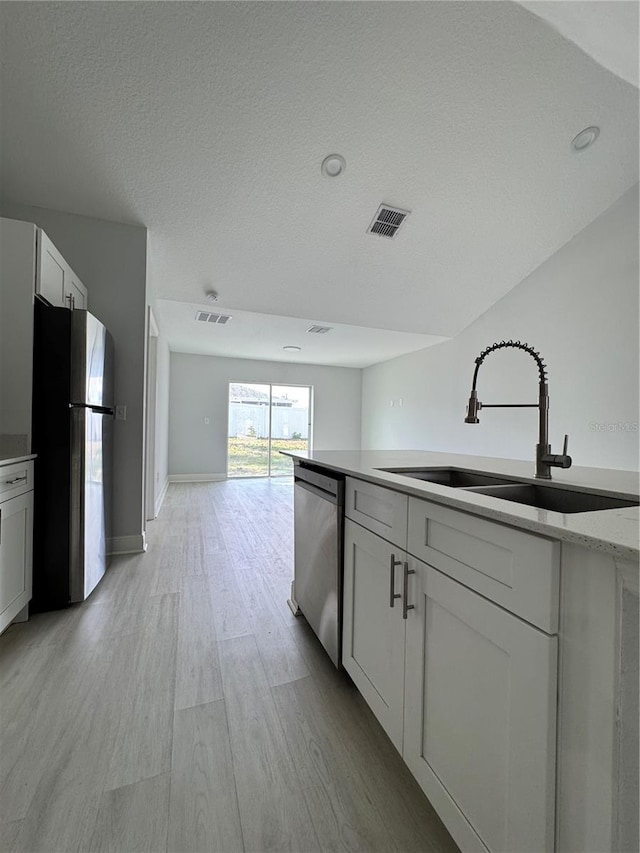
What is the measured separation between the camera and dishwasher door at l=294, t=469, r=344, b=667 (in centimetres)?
142

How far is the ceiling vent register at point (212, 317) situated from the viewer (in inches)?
178

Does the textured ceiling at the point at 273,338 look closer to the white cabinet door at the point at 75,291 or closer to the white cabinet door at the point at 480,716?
the white cabinet door at the point at 75,291

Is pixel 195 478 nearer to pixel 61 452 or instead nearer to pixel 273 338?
pixel 273 338

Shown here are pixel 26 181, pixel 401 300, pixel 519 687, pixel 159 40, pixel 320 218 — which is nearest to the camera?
pixel 519 687

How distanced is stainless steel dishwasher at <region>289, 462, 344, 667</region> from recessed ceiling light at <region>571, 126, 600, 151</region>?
314 centimetres

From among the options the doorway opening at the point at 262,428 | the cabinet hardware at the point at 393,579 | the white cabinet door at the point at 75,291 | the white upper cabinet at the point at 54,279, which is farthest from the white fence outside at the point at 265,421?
the cabinet hardware at the point at 393,579

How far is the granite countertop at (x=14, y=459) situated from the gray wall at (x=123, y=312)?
3.20 ft

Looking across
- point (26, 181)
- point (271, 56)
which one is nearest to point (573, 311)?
point (271, 56)

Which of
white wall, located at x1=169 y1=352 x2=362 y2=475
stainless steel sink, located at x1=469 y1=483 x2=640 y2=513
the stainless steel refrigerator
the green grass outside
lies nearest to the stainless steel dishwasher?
stainless steel sink, located at x1=469 y1=483 x2=640 y2=513

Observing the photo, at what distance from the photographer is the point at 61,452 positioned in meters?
1.98

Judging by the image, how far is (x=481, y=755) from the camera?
73cm

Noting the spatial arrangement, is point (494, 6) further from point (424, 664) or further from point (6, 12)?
point (424, 664)

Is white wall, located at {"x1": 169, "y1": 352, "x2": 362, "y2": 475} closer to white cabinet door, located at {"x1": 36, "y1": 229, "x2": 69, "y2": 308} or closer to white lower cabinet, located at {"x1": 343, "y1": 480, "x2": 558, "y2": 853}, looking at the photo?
white cabinet door, located at {"x1": 36, "y1": 229, "x2": 69, "y2": 308}

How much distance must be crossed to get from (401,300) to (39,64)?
3.42m
